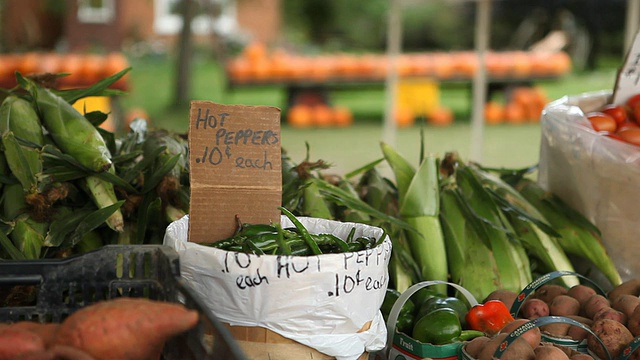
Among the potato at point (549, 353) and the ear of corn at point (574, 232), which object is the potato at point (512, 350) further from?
the ear of corn at point (574, 232)

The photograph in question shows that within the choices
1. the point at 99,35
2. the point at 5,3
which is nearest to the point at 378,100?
the point at 99,35

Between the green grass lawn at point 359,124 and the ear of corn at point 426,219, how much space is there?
4459 mm

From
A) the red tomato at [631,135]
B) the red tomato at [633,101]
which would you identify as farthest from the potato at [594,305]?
the red tomato at [633,101]

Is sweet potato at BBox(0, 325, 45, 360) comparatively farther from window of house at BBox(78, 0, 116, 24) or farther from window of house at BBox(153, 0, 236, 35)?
window of house at BBox(153, 0, 236, 35)

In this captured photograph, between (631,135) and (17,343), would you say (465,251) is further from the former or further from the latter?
(17,343)

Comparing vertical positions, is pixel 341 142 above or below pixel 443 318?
below

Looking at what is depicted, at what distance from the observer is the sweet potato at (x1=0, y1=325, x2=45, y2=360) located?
3.40 feet

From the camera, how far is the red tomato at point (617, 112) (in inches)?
93.3

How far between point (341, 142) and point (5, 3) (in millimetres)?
8009

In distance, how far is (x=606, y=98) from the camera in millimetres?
2600

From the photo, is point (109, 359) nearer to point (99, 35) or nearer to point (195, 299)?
point (195, 299)

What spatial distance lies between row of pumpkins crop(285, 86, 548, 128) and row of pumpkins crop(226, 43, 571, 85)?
0.38 meters

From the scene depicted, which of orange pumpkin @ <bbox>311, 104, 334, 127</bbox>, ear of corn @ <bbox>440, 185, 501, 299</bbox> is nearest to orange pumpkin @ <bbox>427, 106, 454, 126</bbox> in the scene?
orange pumpkin @ <bbox>311, 104, 334, 127</bbox>

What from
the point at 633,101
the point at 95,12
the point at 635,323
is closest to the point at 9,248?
the point at 635,323
